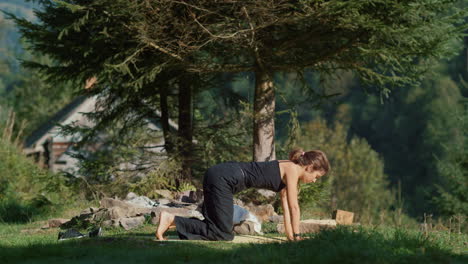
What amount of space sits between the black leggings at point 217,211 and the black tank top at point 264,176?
0.09 metres

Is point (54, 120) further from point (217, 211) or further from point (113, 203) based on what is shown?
point (217, 211)

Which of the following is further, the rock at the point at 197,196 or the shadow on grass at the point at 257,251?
the rock at the point at 197,196

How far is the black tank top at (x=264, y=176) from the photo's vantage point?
303 inches

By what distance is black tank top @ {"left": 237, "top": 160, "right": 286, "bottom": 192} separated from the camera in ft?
25.3

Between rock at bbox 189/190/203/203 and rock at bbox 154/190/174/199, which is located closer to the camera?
rock at bbox 189/190/203/203

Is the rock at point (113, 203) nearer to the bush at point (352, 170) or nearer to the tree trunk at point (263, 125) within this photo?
the tree trunk at point (263, 125)

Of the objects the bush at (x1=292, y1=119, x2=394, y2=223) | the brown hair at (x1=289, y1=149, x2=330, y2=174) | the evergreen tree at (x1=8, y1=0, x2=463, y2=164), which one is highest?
the evergreen tree at (x1=8, y1=0, x2=463, y2=164)

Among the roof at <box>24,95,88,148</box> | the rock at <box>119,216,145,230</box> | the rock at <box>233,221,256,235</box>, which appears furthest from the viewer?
the roof at <box>24,95,88,148</box>

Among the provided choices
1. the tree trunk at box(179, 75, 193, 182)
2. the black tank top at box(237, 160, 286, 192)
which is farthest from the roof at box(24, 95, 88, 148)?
the black tank top at box(237, 160, 286, 192)

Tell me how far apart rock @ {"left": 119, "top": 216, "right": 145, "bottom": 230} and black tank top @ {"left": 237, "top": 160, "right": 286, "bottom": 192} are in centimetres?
302

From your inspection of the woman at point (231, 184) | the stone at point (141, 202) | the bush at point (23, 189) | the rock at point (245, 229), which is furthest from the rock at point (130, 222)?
the bush at point (23, 189)

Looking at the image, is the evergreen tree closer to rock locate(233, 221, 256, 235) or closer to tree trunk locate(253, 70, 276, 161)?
tree trunk locate(253, 70, 276, 161)

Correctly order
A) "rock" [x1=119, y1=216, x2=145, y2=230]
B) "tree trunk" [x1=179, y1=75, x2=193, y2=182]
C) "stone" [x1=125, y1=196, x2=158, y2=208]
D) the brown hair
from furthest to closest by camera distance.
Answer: "tree trunk" [x1=179, y1=75, x2=193, y2=182] → "stone" [x1=125, y1=196, x2=158, y2=208] → "rock" [x1=119, y1=216, x2=145, y2=230] → the brown hair

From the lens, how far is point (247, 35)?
12398mm
